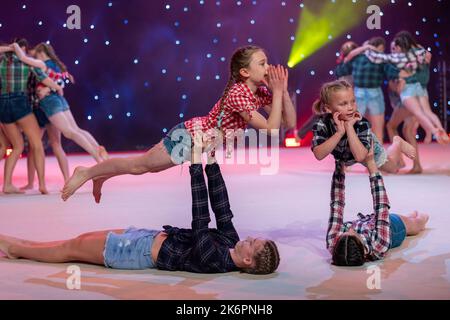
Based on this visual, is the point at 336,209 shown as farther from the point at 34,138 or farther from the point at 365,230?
the point at 34,138

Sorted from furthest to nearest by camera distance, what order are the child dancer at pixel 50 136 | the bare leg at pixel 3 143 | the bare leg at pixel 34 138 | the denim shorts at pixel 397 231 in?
the bare leg at pixel 3 143, the child dancer at pixel 50 136, the bare leg at pixel 34 138, the denim shorts at pixel 397 231

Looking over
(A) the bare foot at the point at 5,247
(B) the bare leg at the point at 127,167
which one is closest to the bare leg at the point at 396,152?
(B) the bare leg at the point at 127,167

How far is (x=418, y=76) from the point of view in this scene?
7.50 metres

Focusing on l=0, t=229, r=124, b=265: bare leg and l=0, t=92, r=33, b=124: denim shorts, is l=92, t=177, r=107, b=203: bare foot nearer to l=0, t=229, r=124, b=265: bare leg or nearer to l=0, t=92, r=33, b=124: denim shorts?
l=0, t=229, r=124, b=265: bare leg

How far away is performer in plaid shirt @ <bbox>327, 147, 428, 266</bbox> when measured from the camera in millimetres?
3504

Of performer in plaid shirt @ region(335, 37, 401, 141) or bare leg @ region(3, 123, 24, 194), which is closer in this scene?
bare leg @ region(3, 123, 24, 194)

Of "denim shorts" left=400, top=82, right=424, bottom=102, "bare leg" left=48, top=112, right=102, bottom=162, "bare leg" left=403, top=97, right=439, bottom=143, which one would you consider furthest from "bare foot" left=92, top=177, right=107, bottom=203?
"denim shorts" left=400, top=82, right=424, bottom=102

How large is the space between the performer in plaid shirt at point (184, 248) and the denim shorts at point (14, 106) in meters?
3.11

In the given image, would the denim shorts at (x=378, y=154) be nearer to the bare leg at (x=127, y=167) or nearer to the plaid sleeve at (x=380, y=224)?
the plaid sleeve at (x=380, y=224)

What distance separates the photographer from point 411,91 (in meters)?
7.47

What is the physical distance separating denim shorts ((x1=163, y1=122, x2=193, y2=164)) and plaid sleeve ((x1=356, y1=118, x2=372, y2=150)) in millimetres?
871

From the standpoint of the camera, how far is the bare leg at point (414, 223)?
4.20m

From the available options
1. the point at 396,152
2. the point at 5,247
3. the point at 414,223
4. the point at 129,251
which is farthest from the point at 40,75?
the point at 414,223
